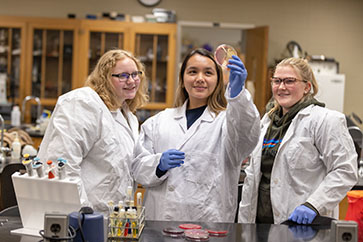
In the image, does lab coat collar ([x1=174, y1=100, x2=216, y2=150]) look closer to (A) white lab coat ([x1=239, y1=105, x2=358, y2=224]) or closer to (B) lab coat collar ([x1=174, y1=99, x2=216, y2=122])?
(B) lab coat collar ([x1=174, y1=99, x2=216, y2=122])

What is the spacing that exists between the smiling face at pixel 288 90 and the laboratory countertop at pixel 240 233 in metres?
0.72

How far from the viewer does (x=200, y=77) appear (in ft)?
8.00

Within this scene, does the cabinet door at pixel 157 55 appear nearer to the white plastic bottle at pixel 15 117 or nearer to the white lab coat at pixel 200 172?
the white plastic bottle at pixel 15 117

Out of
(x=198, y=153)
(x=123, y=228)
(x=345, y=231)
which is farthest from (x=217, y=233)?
(x=198, y=153)

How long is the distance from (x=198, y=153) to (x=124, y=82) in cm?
54

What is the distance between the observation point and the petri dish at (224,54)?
7.36 ft

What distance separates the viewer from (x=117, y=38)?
6.69m

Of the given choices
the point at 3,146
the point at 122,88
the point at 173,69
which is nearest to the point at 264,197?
the point at 122,88

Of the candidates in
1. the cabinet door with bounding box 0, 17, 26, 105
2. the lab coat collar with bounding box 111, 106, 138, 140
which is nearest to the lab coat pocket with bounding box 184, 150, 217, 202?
the lab coat collar with bounding box 111, 106, 138, 140

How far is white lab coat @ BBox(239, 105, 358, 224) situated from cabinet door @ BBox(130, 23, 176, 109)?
169 inches

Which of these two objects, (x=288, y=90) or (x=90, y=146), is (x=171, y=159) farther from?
(x=288, y=90)

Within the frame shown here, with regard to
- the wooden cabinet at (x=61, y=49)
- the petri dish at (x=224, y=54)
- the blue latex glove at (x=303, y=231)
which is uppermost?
the wooden cabinet at (x=61, y=49)

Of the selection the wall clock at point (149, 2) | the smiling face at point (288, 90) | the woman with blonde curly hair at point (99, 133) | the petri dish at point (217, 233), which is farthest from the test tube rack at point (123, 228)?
the wall clock at point (149, 2)

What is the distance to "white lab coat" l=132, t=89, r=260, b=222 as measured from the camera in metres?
2.36
